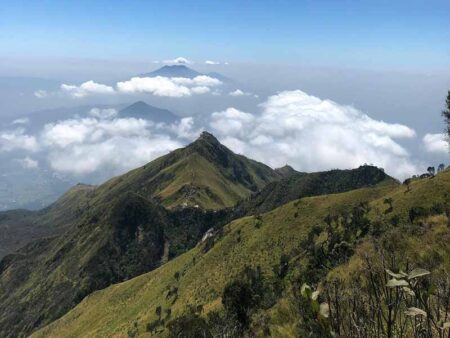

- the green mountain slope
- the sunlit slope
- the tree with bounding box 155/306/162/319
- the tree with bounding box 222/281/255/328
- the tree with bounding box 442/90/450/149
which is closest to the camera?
the tree with bounding box 222/281/255/328

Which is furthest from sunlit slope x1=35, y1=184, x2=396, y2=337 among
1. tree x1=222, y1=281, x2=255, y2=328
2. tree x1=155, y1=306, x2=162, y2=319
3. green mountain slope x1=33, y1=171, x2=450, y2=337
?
tree x1=222, y1=281, x2=255, y2=328

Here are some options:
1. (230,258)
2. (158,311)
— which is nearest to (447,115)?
(230,258)

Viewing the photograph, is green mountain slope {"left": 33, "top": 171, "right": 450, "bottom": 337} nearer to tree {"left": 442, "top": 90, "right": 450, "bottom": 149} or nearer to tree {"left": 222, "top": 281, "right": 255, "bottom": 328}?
tree {"left": 222, "top": 281, "right": 255, "bottom": 328}

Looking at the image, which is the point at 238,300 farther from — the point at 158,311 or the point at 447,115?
the point at 447,115

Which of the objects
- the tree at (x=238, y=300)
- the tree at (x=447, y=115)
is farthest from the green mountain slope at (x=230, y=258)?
the tree at (x=447, y=115)

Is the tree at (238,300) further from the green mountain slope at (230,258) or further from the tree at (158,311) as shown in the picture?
the tree at (158,311)

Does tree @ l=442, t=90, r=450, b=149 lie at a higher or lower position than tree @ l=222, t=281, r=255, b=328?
higher

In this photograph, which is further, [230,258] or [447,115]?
[230,258]

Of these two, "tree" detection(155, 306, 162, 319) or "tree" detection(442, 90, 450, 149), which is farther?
"tree" detection(155, 306, 162, 319)
